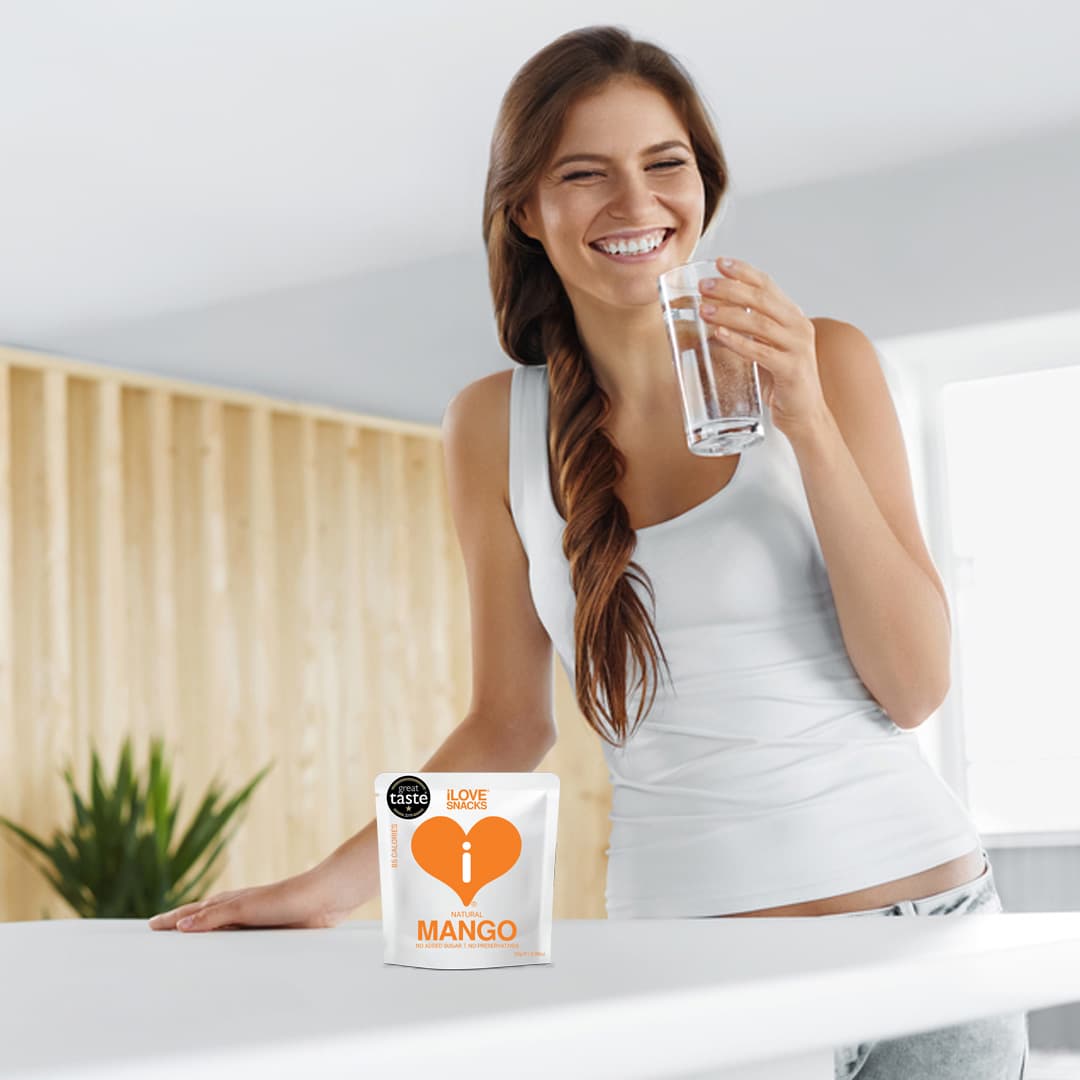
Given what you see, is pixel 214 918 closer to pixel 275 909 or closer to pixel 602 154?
pixel 275 909

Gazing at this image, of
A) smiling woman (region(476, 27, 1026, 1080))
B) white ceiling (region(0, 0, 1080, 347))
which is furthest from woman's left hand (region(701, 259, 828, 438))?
white ceiling (region(0, 0, 1080, 347))

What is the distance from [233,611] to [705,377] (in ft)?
15.2

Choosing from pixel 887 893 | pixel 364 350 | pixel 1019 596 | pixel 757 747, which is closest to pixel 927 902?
pixel 887 893

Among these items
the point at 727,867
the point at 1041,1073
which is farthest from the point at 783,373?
the point at 1041,1073

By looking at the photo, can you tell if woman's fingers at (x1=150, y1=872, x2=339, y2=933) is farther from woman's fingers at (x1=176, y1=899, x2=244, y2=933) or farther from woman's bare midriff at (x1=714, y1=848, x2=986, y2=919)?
woman's bare midriff at (x1=714, y1=848, x2=986, y2=919)

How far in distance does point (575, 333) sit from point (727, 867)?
1.88 ft

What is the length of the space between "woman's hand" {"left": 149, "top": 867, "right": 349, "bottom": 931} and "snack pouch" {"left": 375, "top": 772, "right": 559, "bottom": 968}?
1.03 feet

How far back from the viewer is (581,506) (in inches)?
51.4

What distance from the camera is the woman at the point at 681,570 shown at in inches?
44.6

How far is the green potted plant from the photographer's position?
4.73 meters

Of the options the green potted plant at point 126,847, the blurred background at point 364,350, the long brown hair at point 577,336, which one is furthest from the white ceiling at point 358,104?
the long brown hair at point 577,336

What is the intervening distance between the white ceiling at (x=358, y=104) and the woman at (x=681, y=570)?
2.41 metres

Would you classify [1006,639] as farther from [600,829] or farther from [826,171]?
[600,829]

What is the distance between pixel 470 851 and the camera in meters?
0.74
